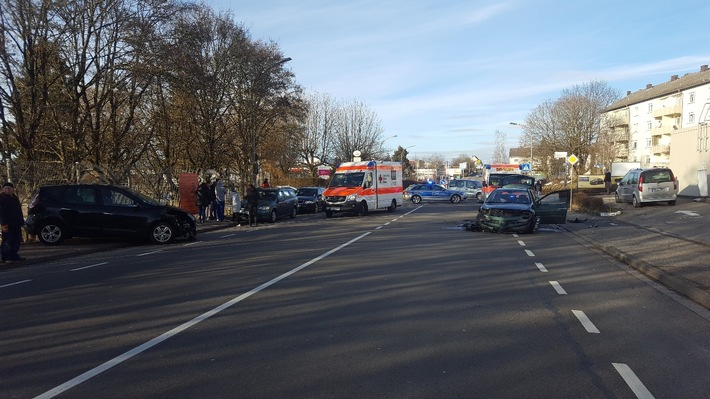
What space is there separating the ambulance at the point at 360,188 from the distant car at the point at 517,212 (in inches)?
371

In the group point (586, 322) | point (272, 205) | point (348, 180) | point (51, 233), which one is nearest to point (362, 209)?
point (348, 180)

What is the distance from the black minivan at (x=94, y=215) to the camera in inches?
608

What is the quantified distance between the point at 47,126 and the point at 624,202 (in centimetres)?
2823

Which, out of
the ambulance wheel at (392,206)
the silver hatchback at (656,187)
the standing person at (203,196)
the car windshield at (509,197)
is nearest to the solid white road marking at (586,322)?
the car windshield at (509,197)

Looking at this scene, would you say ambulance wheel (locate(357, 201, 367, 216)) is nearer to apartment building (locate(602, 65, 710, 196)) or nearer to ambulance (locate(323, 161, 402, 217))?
ambulance (locate(323, 161, 402, 217))

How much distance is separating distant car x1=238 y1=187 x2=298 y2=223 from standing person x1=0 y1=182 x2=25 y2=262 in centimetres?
1173

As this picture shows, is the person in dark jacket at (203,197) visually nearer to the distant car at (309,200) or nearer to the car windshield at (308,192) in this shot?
the distant car at (309,200)

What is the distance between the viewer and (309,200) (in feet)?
110

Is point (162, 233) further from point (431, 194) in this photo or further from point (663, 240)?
point (431, 194)

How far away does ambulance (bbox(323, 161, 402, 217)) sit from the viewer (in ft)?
89.2

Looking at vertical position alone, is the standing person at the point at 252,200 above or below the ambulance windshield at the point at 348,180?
below

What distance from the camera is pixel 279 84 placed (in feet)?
115

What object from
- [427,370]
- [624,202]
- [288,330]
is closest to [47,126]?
[288,330]

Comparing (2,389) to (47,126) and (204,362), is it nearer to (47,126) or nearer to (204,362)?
(204,362)
